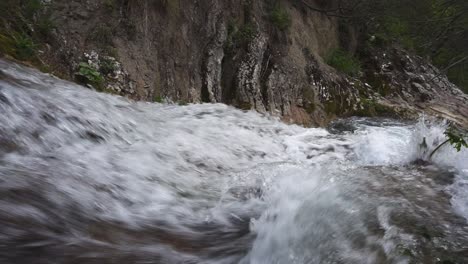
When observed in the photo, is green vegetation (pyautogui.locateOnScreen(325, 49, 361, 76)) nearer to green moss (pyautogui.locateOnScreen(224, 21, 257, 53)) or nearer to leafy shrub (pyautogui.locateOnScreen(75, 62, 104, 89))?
green moss (pyautogui.locateOnScreen(224, 21, 257, 53))

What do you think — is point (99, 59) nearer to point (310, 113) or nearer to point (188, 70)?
point (188, 70)

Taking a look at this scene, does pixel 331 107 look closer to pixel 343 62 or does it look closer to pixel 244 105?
pixel 343 62

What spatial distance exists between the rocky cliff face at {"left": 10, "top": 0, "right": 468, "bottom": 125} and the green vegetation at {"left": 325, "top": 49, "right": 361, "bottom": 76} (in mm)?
290

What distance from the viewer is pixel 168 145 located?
14.1 feet

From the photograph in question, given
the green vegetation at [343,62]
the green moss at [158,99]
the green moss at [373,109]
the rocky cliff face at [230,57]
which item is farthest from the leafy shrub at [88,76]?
the green vegetation at [343,62]

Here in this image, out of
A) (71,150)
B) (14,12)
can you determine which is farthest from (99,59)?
(71,150)

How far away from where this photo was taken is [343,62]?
12.6 metres

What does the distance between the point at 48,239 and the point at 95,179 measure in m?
0.84

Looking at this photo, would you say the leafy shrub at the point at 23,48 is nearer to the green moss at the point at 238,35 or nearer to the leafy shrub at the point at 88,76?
the leafy shrub at the point at 88,76

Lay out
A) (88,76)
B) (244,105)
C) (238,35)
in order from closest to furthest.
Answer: (88,76) < (244,105) < (238,35)

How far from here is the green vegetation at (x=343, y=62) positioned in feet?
41.1

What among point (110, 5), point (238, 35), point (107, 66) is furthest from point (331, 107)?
point (107, 66)

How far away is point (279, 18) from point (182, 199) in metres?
7.76

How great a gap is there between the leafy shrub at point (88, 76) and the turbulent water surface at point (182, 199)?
133 centimetres
